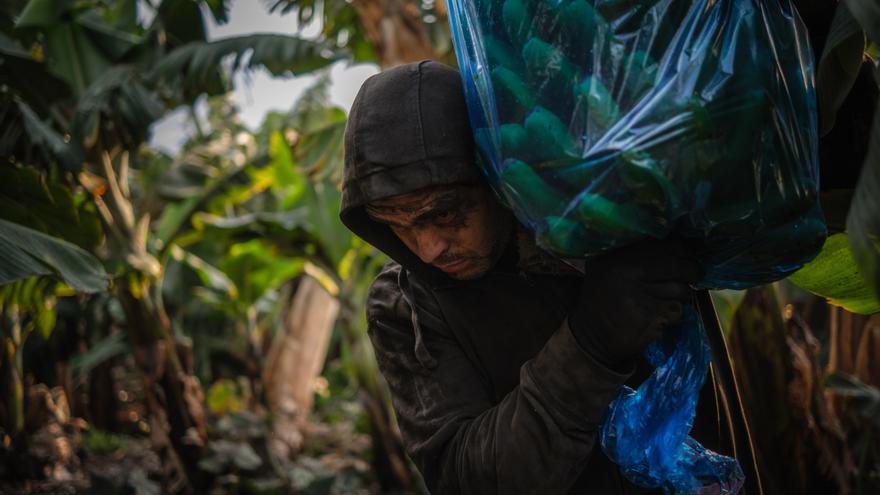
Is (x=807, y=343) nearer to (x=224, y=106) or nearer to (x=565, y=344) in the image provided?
(x=565, y=344)

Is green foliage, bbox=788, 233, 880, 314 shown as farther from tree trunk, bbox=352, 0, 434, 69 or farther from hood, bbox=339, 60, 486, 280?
tree trunk, bbox=352, 0, 434, 69

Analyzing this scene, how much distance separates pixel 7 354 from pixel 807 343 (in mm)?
3982

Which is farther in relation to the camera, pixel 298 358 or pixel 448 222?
pixel 298 358

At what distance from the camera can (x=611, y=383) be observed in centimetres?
86

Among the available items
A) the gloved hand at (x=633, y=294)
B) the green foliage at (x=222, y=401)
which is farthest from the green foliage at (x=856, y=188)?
the green foliage at (x=222, y=401)

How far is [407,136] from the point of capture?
0.97 m

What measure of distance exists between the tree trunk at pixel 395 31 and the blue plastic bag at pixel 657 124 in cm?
286

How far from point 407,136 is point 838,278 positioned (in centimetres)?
80

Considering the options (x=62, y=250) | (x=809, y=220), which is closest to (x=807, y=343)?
(x=809, y=220)

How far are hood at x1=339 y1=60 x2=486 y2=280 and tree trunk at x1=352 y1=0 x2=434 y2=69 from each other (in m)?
2.69

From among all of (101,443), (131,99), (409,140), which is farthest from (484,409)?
(101,443)

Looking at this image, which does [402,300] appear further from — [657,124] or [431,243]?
[657,124]

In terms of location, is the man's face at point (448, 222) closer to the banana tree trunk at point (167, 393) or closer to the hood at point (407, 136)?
the hood at point (407, 136)

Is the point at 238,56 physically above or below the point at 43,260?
above
